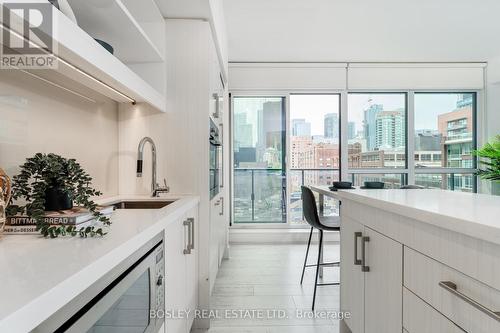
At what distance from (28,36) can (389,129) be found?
470cm

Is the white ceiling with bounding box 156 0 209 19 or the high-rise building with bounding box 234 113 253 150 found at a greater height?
the white ceiling with bounding box 156 0 209 19

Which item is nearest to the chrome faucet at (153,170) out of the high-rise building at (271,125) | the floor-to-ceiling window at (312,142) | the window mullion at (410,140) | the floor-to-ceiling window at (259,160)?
the floor-to-ceiling window at (259,160)

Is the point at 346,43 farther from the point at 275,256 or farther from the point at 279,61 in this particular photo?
the point at 275,256

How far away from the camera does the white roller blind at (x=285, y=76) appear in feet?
14.3

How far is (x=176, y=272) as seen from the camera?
4.91ft

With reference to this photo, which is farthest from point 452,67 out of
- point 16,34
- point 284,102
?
point 16,34

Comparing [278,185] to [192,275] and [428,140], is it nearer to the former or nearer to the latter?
[428,140]

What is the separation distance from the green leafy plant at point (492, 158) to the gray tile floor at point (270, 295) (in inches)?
101

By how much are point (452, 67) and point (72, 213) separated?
5.29 meters

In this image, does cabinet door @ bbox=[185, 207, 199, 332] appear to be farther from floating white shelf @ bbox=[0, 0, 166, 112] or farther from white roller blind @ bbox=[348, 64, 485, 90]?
white roller blind @ bbox=[348, 64, 485, 90]

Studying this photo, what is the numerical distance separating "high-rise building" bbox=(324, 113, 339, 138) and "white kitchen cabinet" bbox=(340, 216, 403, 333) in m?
2.97

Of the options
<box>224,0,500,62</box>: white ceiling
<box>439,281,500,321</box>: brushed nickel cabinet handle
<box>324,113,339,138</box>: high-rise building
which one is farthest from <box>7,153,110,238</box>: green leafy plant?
<box>324,113,339,138</box>: high-rise building

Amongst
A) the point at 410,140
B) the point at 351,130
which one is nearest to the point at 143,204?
the point at 351,130

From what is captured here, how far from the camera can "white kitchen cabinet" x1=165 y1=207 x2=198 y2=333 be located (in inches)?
53.5
